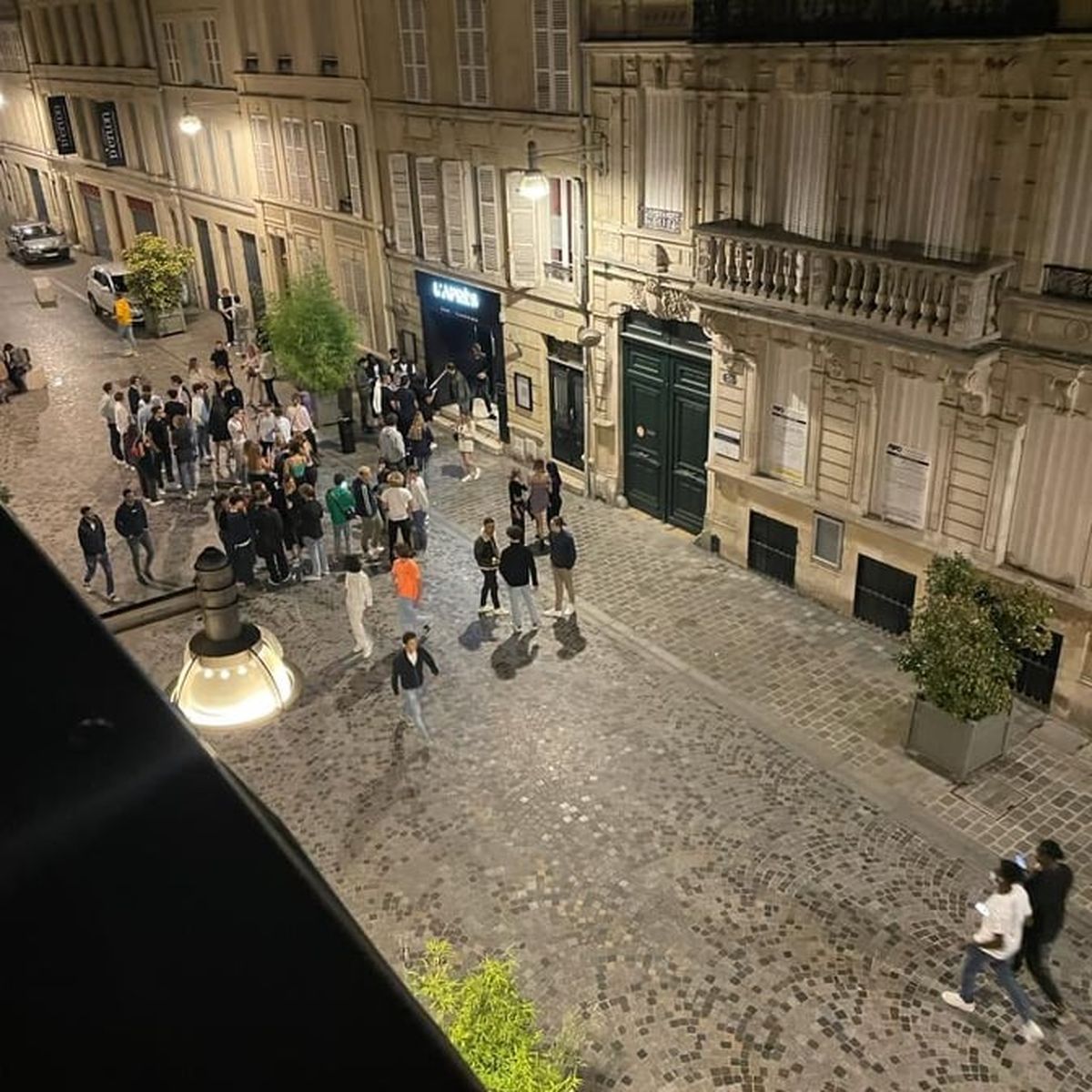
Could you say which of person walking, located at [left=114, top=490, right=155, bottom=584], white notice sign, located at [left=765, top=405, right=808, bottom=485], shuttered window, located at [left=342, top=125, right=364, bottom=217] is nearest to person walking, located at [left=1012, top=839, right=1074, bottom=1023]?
white notice sign, located at [left=765, top=405, right=808, bottom=485]

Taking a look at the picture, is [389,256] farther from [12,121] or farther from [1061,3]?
[12,121]

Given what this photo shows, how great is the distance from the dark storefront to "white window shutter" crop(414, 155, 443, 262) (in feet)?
1.87

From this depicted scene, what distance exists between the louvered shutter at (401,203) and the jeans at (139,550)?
9407mm

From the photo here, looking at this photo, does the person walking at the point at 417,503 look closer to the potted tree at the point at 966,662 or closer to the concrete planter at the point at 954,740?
the potted tree at the point at 966,662

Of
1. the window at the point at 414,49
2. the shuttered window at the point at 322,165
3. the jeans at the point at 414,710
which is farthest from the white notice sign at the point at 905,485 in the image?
the shuttered window at the point at 322,165

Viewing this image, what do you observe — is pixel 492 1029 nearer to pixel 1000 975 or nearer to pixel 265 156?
pixel 1000 975

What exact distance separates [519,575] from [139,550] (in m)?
7.05

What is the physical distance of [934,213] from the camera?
13.6 meters

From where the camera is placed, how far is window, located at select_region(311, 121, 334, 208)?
26.1 meters

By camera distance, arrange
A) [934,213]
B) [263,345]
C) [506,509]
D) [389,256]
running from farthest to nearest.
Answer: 1. [263,345]
2. [389,256]
3. [506,509]
4. [934,213]

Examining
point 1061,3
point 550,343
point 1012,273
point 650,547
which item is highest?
point 1061,3

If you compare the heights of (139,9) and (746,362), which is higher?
(139,9)

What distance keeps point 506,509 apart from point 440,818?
8.81m

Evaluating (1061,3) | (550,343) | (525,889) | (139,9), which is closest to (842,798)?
(525,889)
